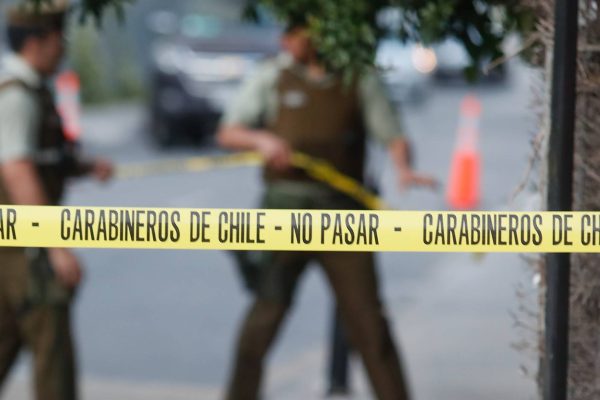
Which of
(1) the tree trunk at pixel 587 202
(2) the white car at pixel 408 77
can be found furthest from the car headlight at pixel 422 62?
(1) the tree trunk at pixel 587 202

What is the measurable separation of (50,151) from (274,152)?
0.96m

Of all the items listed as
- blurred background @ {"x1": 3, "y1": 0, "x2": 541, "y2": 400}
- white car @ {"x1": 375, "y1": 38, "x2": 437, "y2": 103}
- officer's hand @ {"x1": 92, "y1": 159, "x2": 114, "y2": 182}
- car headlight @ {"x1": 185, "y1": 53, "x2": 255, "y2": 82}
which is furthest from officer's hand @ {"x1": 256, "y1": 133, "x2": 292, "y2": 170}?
white car @ {"x1": 375, "y1": 38, "x2": 437, "y2": 103}

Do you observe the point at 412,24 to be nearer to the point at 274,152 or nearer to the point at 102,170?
the point at 274,152

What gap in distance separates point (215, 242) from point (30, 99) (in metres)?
2.35

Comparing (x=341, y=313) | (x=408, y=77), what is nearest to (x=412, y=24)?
(x=341, y=313)

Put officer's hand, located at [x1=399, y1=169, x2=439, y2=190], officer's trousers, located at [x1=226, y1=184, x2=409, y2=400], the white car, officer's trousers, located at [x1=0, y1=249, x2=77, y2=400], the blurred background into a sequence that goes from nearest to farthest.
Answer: officer's trousers, located at [x1=0, y1=249, x2=77, y2=400], officer's trousers, located at [x1=226, y1=184, x2=409, y2=400], officer's hand, located at [x1=399, y1=169, x2=439, y2=190], the blurred background, the white car

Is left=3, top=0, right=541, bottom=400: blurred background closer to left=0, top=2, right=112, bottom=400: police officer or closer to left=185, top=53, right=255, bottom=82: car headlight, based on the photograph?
left=185, top=53, right=255, bottom=82: car headlight

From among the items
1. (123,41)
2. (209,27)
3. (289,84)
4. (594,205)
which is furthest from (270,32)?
(594,205)

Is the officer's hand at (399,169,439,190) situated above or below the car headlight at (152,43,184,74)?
below

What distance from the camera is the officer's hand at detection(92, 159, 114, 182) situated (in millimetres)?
6375

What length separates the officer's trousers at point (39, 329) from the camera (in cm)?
574

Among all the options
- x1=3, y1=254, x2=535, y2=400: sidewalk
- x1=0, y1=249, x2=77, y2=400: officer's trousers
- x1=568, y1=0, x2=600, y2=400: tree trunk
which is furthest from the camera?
x1=3, y1=254, x2=535, y2=400: sidewalk

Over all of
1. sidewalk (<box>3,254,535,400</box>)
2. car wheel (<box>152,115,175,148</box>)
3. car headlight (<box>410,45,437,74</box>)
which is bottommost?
sidewalk (<box>3,254,535,400</box>)

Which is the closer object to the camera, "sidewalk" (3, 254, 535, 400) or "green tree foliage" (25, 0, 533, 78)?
"green tree foliage" (25, 0, 533, 78)
